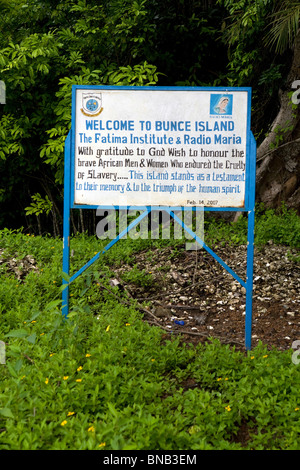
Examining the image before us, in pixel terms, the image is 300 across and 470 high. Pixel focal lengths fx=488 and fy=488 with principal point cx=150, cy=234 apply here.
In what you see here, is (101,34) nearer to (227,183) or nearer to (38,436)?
(227,183)

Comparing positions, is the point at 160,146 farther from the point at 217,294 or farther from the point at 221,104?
the point at 217,294

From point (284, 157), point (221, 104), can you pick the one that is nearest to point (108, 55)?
point (284, 157)

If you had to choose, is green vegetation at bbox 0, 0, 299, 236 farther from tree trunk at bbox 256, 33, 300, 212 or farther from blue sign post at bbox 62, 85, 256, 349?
blue sign post at bbox 62, 85, 256, 349

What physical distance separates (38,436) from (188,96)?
276 cm

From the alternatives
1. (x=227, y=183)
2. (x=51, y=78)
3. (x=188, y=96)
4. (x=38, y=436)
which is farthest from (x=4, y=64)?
(x=38, y=436)

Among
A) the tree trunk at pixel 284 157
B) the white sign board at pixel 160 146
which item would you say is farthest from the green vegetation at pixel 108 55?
the white sign board at pixel 160 146

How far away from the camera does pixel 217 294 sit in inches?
202

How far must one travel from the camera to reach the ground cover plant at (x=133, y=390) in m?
2.43

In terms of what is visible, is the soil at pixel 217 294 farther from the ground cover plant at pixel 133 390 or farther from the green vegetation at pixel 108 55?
the green vegetation at pixel 108 55

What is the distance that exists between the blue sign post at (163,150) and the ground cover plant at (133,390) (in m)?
0.56

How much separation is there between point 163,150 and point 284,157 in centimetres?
395

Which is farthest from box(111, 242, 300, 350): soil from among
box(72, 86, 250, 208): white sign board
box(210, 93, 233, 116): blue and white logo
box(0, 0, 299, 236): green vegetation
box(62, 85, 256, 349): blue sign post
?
box(0, 0, 299, 236): green vegetation

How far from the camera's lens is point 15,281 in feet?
16.5

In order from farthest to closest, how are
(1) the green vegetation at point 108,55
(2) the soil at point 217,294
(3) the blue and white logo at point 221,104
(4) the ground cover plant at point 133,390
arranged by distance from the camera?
(1) the green vegetation at point 108,55
(2) the soil at point 217,294
(3) the blue and white logo at point 221,104
(4) the ground cover plant at point 133,390
